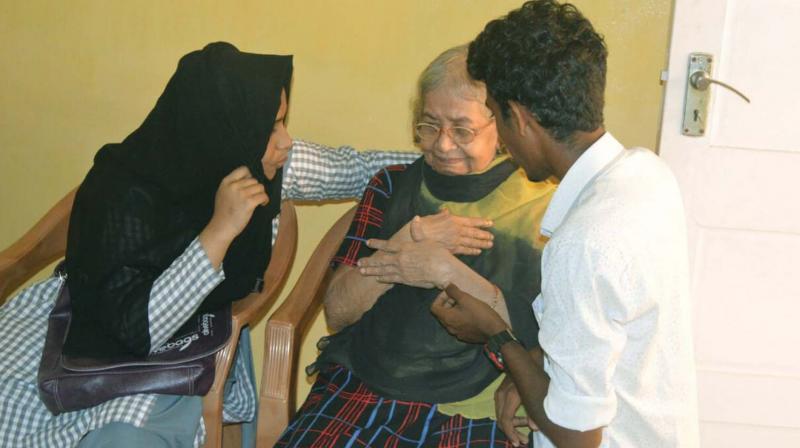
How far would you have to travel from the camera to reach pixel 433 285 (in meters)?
2.11

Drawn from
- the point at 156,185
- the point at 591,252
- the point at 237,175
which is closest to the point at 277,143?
the point at 237,175

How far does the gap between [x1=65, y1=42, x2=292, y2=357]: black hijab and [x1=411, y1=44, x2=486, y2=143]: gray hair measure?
0.35 meters

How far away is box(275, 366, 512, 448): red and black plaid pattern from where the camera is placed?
1994mm

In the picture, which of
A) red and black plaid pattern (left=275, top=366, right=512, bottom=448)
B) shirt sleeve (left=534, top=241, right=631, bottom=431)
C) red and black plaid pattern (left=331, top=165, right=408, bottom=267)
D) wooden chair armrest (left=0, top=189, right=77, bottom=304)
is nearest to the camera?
shirt sleeve (left=534, top=241, right=631, bottom=431)

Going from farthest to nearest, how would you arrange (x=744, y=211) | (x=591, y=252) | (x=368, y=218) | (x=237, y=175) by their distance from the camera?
(x=744, y=211)
(x=368, y=218)
(x=237, y=175)
(x=591, y=252)

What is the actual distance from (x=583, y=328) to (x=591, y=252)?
12 centimetres

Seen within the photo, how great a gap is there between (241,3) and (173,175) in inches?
35.7

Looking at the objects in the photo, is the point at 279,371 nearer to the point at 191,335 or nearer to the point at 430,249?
the point at 191,335

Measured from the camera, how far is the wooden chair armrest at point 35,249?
2426 mm

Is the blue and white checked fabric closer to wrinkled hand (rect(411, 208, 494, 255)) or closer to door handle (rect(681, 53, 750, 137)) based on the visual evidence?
wrinkled hand (rect(411, 208, 494, 255))

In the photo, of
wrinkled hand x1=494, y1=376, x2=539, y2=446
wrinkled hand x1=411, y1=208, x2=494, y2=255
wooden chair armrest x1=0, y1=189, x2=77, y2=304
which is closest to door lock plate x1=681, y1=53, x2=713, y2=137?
wrinkled hand x1=411, y1=208, x2=494, y2=255

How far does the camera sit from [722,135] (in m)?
2.52

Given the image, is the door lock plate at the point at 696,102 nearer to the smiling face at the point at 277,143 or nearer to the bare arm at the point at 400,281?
the bare arm at the point at 400,281

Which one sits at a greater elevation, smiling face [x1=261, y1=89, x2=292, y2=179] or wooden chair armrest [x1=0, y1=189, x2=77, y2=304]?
smiling face [x1=261, y1=89, x2=292, y2=179]
